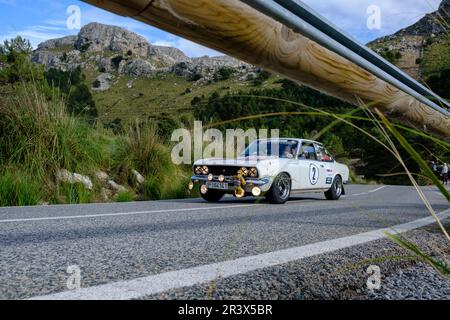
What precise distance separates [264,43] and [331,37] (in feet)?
0.99

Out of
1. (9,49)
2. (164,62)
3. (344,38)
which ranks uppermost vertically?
(164,62)

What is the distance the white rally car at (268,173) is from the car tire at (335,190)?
22 mm

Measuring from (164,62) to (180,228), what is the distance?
175 metres

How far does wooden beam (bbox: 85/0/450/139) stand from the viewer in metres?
1.09

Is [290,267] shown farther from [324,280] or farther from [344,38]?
[344,38]

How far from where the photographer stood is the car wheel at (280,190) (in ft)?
26.0

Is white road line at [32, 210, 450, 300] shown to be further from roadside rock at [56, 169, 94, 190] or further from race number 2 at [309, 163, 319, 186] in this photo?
race number 2 at [309, 163, 319, 186]

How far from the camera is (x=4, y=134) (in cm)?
761

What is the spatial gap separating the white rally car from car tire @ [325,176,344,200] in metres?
0.02

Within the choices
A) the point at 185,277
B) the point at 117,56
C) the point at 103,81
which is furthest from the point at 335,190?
the point at 117,56

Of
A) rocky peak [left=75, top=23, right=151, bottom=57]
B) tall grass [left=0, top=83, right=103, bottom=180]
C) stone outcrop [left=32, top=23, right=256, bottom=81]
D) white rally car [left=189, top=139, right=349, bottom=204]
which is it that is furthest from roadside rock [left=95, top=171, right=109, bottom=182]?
rocky peak [left=75, top=23, right=151, bottom=57]

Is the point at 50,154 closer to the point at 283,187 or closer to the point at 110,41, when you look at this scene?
the point at 283,187

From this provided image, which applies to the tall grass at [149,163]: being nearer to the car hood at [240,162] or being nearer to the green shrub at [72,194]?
the car hood at [240,162]
